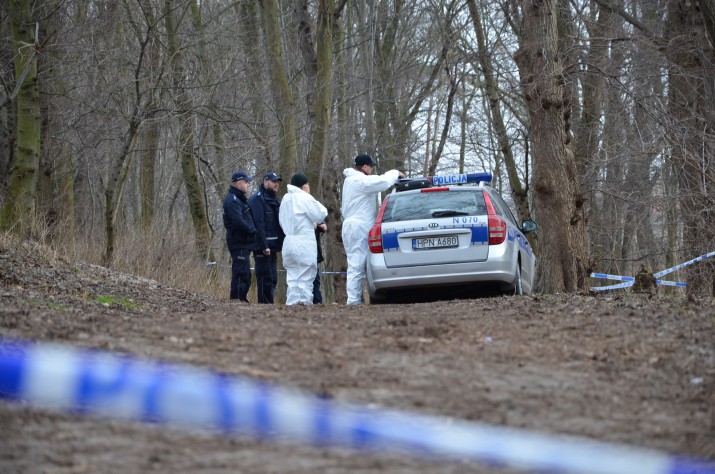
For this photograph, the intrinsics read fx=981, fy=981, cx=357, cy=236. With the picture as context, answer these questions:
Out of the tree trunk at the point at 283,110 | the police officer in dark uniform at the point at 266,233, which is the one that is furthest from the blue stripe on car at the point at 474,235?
the tree trunk at the point at 283,110

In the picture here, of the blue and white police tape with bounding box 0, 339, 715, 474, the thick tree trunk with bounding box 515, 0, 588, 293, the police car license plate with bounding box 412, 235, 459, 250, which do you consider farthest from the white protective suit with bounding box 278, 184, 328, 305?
the blue and white police tape with bounding box 0, 339, 715, 474

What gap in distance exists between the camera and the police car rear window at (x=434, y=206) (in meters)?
12.3

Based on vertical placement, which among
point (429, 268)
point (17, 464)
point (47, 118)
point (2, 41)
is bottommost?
point (17, 464)

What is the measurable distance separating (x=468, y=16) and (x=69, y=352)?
24962mm

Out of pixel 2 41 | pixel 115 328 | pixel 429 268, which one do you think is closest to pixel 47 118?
pixel 2 41

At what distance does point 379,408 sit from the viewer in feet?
16.6

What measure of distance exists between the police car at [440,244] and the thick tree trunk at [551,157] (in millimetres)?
2601

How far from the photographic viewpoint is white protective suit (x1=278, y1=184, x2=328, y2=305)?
14.2 meters

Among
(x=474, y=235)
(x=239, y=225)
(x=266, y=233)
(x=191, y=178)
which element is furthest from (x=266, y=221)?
(x=191, y=178)

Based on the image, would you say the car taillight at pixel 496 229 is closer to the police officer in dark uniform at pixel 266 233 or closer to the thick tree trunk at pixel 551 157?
the thick tree trunk at pixel 551 157

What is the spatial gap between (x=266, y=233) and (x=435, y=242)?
3.96 m

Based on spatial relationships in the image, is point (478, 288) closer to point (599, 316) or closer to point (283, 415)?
point (599, 316)

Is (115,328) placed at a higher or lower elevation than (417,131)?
lower

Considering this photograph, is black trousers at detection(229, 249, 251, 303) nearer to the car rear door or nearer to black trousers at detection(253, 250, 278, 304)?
black trousers at detection(253, 250, 278, 304)
